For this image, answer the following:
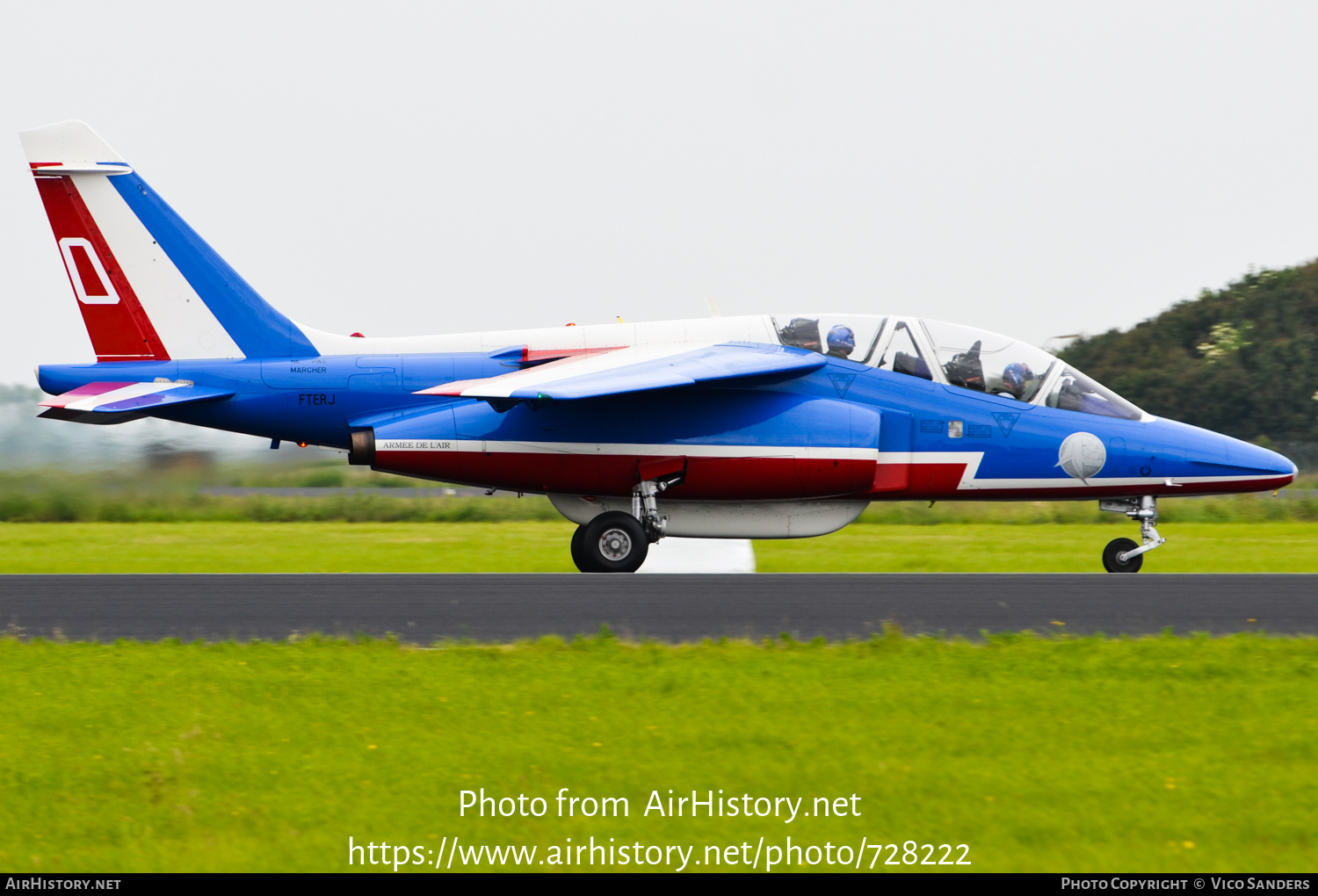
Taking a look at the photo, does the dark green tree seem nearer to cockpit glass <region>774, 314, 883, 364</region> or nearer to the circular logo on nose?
the circular logo on nose

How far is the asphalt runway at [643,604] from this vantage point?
930 cm

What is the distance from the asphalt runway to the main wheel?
149cm

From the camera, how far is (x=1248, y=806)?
196 inches

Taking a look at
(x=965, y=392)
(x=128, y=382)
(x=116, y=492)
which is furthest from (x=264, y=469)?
(x=965, y=392)

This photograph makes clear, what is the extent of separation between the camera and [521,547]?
1967 centimetres

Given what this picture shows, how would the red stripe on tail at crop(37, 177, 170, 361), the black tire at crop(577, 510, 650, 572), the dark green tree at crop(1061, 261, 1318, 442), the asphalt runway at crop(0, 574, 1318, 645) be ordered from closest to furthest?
the asphalt runway at crop(0, 574, 1318, 645), the black tire at crop(577, 510, 650, 572), the red stripe on tail at crop(37, 177, 170, 361), the dark green tree at crop(1061, 261, 1318, 442)

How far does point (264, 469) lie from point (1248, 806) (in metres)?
20.0

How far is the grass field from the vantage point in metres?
16.3

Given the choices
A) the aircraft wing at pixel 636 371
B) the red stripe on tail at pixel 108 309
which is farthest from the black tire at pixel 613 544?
the red stripe on tail at pixel 108 309

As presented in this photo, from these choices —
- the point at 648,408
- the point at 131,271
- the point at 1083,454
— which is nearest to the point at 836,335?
the point at 648,408

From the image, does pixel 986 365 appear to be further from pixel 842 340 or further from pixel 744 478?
pixel 744 478

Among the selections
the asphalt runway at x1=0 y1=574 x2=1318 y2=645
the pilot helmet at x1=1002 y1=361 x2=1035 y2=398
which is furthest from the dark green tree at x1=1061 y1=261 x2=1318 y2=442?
the asphalt runway at x1=0 y1=574 x2=1318 y2=645

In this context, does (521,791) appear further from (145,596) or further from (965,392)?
(965,392)

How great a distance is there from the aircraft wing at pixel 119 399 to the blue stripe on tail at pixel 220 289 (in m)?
0.85
